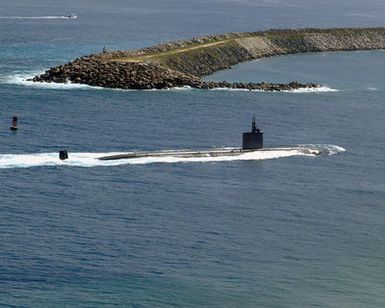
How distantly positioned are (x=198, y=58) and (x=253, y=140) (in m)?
56.0

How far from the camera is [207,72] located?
5443 inches

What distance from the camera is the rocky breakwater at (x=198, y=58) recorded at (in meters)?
120

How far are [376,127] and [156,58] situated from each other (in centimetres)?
4079

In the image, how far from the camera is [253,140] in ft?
287

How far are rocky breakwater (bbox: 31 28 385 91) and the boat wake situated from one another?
111 feet

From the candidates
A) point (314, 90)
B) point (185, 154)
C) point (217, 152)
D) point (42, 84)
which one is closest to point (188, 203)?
point (185, 154)

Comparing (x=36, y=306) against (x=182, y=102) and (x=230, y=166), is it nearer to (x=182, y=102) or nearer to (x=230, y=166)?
(x=230, y=166)

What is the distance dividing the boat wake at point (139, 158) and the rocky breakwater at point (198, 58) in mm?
33926

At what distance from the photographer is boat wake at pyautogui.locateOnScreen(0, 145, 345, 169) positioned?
7931cm

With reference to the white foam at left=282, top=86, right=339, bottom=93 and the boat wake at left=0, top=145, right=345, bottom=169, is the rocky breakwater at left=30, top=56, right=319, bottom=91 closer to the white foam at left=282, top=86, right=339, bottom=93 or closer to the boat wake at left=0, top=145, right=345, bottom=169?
the white foam at left=282, top=86, right=339, bottom=93

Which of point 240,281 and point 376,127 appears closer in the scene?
point 240,281

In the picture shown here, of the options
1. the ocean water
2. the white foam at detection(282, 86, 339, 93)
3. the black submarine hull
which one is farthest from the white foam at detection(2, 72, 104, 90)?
the black submarine hull

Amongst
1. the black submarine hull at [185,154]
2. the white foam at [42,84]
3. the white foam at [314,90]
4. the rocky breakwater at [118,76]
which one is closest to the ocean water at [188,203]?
the white foam at [42,84]

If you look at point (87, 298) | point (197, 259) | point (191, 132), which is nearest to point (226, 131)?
point (191, 132)
